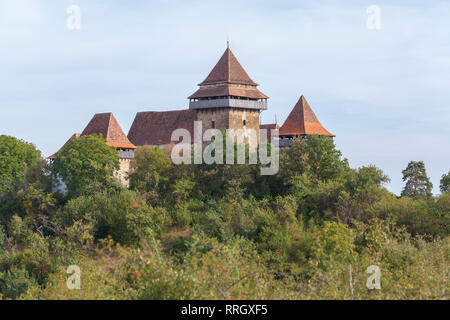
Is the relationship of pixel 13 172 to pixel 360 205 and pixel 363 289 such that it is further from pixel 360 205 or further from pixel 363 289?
pixel 363 289

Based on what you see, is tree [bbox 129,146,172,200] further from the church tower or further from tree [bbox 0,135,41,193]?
tree [bbox 0,135,41,193]

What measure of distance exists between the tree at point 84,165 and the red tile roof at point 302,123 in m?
16.4

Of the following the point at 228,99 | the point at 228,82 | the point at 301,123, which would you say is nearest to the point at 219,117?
the point at 228,99

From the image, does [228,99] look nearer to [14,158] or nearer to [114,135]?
[114,135]

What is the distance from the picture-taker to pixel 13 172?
57156mm

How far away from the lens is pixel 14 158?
57719mm

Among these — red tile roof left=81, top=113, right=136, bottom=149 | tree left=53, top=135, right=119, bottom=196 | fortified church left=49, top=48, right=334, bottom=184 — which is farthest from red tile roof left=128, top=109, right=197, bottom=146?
tree left=53, top=135, right=119, bottom=196

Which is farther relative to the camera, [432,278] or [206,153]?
[206,153]

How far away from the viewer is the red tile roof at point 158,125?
58941mm

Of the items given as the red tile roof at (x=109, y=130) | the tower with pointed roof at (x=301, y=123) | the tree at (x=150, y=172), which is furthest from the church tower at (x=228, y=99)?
the tree at (x=150, y=172)

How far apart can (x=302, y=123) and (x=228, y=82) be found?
7.87 meters

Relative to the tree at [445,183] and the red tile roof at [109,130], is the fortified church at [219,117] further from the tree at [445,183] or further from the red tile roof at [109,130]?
the tree at [445,183]
